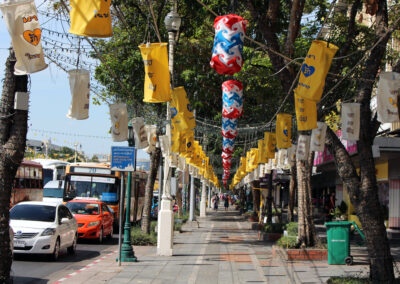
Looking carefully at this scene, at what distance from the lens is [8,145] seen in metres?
8.71

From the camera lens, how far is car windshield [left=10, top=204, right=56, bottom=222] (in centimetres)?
1659

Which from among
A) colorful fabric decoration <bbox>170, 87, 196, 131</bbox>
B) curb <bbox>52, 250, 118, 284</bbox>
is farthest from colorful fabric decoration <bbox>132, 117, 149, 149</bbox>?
curb <bbox>52, 250, 118, 284</bbox>

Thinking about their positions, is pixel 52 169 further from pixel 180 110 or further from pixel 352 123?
pixel 352 123

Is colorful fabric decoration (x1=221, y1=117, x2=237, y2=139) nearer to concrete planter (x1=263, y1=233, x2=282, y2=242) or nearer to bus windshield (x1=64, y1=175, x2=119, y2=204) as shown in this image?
concrete planter (x1=263, y1=233, x2=282, y2=242)

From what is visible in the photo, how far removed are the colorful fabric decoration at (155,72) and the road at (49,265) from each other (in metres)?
4.57

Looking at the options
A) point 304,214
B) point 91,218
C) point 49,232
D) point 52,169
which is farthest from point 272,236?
point 52,169

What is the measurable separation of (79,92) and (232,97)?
22.1ft

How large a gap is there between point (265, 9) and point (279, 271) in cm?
733

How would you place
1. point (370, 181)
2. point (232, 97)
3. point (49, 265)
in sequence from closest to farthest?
point (370, 181)
point (49, 265)
point (232, 97)

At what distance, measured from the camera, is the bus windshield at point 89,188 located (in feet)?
96.5

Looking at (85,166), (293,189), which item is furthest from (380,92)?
(85,166)

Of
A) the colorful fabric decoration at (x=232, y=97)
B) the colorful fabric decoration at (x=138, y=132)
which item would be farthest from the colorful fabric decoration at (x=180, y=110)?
the colorful fabric decoration at (x=232, y=97)

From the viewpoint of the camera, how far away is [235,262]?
54.8 ft

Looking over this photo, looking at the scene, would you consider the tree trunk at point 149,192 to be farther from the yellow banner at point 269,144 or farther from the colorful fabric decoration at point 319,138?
the colorful fabric decoration at point 319,138
